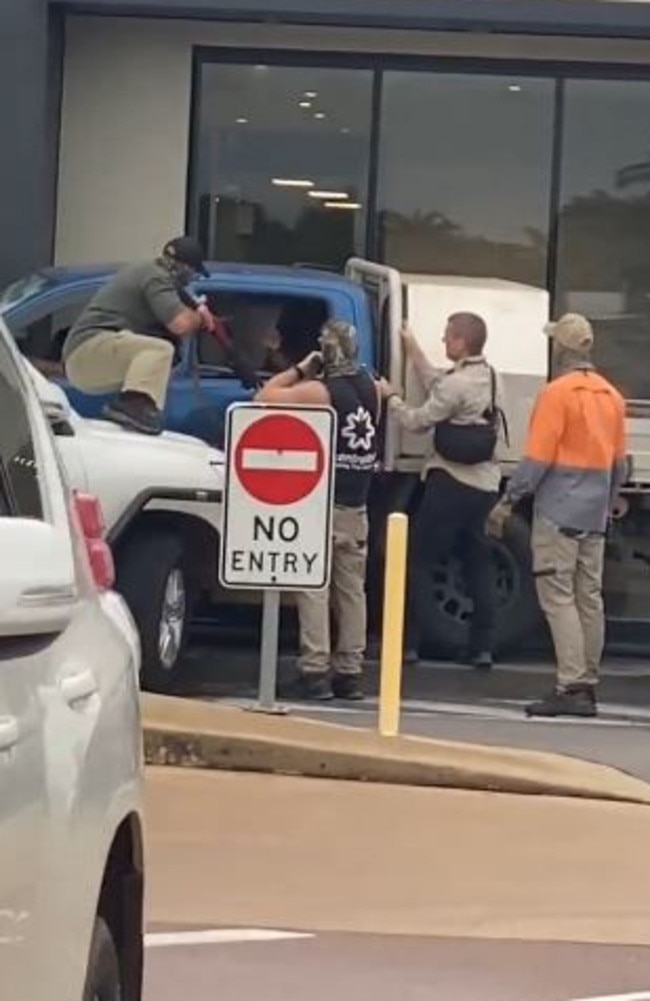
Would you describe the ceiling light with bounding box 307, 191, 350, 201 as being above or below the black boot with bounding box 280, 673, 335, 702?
above

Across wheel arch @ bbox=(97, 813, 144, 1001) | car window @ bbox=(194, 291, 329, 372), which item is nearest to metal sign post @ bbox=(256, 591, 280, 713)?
car window @ bbox=(194, 291, 329, 372)

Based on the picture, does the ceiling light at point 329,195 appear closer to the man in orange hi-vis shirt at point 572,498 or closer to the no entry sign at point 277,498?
the man in orange hi-vis shirt at point 572,498

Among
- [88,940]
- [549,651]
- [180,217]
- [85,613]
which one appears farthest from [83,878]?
[180,217]

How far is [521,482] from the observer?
11352 mm

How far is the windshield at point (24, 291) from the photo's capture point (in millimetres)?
12578

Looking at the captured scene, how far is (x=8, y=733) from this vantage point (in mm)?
3080

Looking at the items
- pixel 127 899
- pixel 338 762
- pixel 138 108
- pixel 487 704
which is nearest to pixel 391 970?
pixel 338 762

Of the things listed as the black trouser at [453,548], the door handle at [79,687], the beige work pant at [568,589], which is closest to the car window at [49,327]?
the black trouser at [453,548]

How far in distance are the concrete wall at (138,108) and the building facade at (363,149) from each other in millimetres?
12

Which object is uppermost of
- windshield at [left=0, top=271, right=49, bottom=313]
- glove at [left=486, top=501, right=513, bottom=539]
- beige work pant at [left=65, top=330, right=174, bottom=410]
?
windshield at [left=0, top=271, right=49, bottom=313]

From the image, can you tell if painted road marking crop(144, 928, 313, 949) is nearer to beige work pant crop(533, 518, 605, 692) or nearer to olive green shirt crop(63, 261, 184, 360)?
beige work pant crop(533, 518, 605, 692)

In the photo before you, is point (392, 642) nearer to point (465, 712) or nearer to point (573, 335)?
point (465, 712)

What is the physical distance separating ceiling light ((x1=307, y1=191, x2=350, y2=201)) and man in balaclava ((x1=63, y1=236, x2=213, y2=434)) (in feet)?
13.1

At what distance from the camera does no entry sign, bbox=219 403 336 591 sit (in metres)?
9.11
